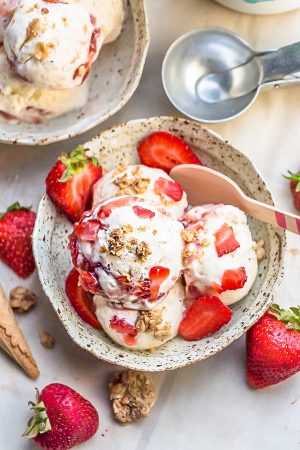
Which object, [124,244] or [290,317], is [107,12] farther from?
[290,317]

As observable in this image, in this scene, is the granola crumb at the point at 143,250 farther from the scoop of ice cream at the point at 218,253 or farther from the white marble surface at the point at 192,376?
the white marble surface at the point at 192,376

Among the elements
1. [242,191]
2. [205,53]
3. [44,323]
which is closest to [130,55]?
[205,53]

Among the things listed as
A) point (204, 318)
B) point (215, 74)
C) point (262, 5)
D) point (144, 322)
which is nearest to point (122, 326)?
point (144, 322)

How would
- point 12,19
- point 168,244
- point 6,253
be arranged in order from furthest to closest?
point 6,253, point 12,19, point 168,244

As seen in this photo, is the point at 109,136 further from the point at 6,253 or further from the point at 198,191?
the point at 6,253

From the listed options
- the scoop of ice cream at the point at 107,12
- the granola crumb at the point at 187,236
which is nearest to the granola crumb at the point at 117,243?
the granola crumb at the point at 187,236
